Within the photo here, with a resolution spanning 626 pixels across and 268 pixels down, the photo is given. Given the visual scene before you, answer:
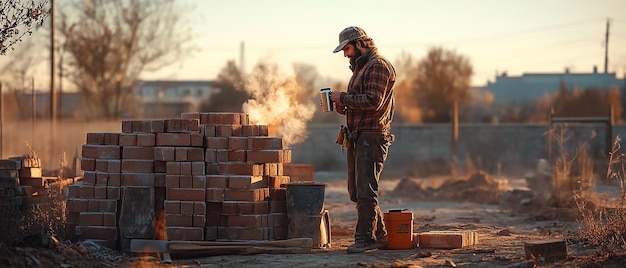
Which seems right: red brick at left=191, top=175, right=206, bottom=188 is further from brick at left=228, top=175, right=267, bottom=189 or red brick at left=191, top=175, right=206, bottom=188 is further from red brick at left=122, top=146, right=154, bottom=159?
red brick at left=122, top=146, right=154, bottom=159

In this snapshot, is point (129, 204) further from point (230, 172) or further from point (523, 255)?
point (523, 255)

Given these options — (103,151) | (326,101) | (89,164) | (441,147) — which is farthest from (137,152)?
(441,147)

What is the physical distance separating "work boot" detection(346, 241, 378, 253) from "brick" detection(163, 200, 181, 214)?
1943 millimetres

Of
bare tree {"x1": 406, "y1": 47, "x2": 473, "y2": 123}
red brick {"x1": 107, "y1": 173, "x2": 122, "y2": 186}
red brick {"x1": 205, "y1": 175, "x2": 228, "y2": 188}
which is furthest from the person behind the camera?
bare tree {"x1": 406, "y1": 47, "x2": 473, "y2": 123}

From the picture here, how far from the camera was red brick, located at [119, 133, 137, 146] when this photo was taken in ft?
36.0

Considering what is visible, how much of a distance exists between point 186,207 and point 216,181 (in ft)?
1.43

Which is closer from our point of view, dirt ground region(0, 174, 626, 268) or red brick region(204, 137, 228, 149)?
dirt ground region(0, 174, 626, 268)

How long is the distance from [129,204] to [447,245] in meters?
3.61

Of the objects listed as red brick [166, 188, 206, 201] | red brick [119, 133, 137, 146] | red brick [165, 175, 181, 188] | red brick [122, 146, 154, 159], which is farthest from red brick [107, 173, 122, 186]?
red brick [166, 188, 206, 201]

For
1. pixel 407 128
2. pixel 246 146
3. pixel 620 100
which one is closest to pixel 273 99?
pixel 246 146

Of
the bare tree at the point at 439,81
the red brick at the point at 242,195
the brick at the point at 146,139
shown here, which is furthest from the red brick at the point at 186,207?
the bare tree at the point at 439,81

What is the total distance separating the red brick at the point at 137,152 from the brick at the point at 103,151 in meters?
0.11

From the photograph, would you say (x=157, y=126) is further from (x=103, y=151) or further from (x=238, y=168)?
(x=238, y=168)

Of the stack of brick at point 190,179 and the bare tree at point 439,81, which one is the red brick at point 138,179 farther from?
the bare tree at point 439,81
